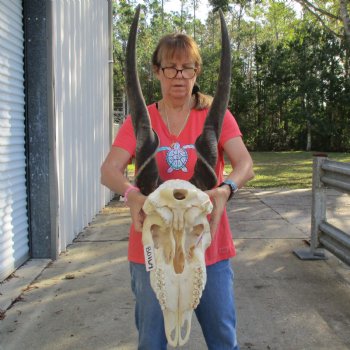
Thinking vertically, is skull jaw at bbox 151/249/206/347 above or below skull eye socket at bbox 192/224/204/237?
below

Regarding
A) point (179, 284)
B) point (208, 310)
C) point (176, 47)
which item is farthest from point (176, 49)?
point (208, 310)

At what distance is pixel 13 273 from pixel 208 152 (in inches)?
154

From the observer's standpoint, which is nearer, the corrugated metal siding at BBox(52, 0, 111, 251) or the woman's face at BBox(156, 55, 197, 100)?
the woman's face at BBox(156, 55, 197, 100)

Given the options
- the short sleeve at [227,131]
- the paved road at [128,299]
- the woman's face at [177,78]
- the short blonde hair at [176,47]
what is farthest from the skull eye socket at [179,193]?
the paved road at [128,299]

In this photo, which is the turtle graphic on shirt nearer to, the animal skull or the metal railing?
the animal skull

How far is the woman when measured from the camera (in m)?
2.42

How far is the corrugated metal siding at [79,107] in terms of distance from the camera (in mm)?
6465

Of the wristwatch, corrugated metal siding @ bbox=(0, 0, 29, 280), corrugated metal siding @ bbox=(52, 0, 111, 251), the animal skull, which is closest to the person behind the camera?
the animal skull

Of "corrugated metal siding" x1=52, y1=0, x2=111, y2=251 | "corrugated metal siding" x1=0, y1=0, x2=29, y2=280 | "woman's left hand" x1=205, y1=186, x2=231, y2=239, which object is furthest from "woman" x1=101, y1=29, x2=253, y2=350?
"corrugated metal siding" x1=52, y1=0, x2=111, y2=251

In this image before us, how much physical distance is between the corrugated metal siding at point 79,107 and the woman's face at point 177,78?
3900mm

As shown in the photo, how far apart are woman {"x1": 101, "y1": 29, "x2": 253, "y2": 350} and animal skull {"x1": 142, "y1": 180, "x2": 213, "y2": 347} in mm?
268

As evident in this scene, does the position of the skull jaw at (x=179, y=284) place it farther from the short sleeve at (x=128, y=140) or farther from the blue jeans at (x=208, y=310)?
the short sleeve at (x=128, y=140)

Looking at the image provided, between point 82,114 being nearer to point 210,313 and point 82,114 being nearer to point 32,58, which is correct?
point 32,58

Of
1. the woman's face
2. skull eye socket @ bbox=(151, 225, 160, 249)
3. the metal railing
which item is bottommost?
the metal railing
